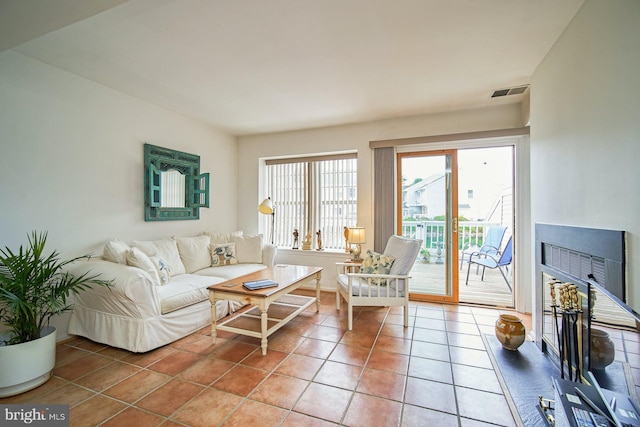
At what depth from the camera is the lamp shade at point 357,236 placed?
12.6 ft

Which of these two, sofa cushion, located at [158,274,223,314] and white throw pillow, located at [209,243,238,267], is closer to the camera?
sofa cushion, located at [158,274,223,314]

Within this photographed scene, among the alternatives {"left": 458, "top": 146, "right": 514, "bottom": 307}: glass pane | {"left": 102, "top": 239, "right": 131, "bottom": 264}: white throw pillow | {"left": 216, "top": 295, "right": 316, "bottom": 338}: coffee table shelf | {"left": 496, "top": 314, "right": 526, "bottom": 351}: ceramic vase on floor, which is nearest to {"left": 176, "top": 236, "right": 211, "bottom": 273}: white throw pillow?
{"left": 102, "top": 239, "right": 131, "bottom": 264}: white throw pillow

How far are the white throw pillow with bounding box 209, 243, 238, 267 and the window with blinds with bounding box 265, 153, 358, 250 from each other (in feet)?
3.56

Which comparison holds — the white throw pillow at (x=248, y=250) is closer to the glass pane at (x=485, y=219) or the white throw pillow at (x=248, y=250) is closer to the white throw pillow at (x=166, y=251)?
the white throw pillow at (x=166, y=251)

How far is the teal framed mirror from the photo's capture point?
3.43 meters

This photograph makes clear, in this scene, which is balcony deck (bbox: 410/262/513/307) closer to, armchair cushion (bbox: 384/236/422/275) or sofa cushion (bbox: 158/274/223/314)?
armchair cushion (bbox: 384/236/422/275)

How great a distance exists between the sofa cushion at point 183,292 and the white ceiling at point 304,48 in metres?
2.14

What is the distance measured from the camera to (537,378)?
1856 millimetres

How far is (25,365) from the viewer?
185cm

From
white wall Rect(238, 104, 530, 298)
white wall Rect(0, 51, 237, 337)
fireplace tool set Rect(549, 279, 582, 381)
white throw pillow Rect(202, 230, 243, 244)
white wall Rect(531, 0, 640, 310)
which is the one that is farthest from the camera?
white throw pillow Rect(202, 230, 243, 244)

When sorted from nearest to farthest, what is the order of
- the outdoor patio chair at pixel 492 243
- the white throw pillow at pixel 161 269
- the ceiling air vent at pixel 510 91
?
the white throw pillow at pixel 161 269 < the ceiling air vent at pixel 510 91 < the outdoor patio chair at pixel 492 243

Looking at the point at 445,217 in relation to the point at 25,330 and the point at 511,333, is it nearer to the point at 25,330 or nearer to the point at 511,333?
the point at 511,333

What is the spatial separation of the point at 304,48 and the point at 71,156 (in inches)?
97.9

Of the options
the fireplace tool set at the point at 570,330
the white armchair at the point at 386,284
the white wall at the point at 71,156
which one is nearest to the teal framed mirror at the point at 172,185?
the white wall at the point at 71,156
